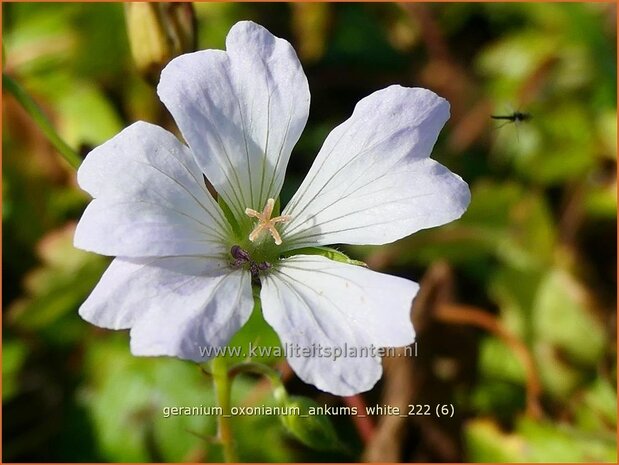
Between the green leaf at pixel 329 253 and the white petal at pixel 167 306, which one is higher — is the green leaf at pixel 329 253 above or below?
below

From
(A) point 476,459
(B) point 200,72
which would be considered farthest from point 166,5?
(A) point 476,459

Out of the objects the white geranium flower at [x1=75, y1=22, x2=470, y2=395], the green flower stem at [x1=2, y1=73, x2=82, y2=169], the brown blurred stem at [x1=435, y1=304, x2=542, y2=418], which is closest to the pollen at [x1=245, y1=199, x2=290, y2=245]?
the white geranium flower at [x1=75, y1=22, x2=470, y2=395]

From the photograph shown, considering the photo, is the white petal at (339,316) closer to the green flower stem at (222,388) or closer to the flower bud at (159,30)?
the green flower stem at (222,388)

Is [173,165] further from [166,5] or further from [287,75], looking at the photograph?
[166,5]

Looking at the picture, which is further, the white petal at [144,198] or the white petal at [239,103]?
the white petal at [239,103]

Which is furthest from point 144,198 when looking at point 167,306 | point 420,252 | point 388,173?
point 420,252

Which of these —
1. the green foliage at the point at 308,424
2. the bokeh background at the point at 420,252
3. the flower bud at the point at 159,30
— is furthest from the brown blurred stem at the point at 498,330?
the flower bud at the point at 159,30

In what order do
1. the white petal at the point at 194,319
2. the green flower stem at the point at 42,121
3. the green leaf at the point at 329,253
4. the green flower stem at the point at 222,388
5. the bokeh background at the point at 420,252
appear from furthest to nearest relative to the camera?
the bokeh background at the point at 420,252
the green flower stem at the point at 42,121
the green flower stem at the point at 222,388
the green leaf at the point at 329,253
the white petal at the point at 194,319

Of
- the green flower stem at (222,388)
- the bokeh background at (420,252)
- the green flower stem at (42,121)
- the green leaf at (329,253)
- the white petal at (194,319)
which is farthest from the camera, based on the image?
the bokeh background at (420,252)
